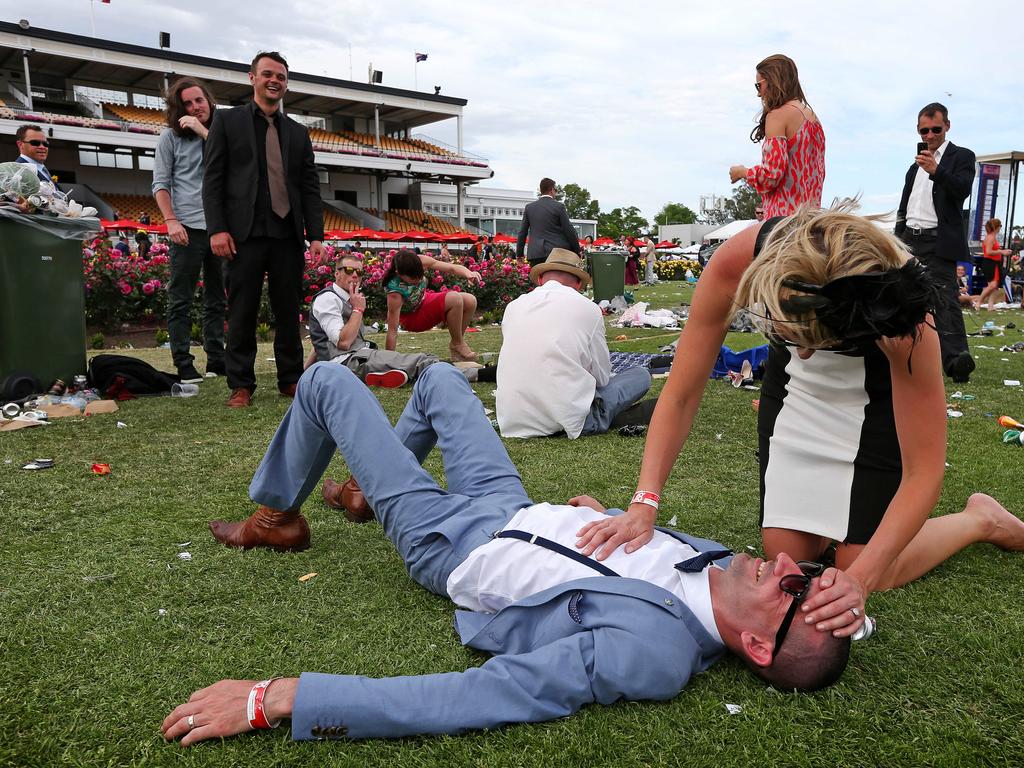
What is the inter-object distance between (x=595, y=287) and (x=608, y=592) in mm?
13029

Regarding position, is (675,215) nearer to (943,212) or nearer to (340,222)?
(340,222)

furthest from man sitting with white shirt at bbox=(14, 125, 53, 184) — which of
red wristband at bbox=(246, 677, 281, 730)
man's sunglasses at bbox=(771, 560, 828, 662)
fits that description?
man's sunglasses at bbox=(771, 560, 828, 662)

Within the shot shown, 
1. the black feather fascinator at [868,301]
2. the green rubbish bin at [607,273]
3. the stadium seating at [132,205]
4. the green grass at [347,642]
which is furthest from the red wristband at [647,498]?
the stadium seating at [132,205]

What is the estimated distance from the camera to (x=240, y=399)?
5387 millimetres

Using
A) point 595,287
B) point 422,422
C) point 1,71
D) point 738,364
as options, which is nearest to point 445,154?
point 1,71

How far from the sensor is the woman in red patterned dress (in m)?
4.70

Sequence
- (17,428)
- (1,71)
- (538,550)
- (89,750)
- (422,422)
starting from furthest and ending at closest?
(1,71) < (17,428) < (422,422) < (538,550) < (89,750)

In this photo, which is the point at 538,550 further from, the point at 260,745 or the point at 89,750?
Result: the point at 89,750

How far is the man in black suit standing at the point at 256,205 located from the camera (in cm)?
529

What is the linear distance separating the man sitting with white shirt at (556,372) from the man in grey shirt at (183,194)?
282cm

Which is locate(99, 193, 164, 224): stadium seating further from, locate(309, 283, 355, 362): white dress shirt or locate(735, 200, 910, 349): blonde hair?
locate(735, 200, 910, 349): blonde hair

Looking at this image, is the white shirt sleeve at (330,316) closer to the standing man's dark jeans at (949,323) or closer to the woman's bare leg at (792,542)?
the standing man's dark jeans at (949,323)

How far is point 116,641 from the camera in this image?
6.87ft

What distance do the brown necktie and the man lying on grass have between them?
3252 millimetres
